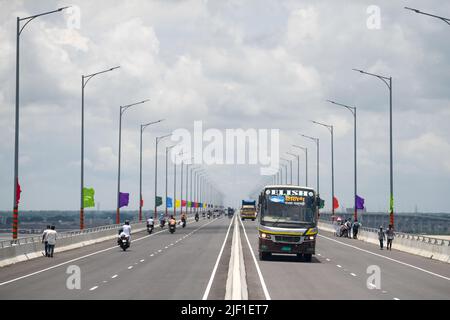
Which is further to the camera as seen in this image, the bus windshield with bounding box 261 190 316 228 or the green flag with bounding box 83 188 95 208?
the green flag with bounding box 83 188 95 208

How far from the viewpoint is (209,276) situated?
30375 millimetres

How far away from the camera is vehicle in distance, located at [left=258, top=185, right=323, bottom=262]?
3881 cm

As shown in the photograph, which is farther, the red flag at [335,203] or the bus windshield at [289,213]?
the red flag at [335,203]

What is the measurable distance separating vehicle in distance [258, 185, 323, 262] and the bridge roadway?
777mm

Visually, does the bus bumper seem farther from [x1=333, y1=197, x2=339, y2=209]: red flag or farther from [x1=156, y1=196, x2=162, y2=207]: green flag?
[x1=156, y1=196, x2=162, y2=207]: green flag

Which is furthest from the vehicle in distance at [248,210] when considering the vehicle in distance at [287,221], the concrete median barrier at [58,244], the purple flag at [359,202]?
the vehicle in distance at [287,221]

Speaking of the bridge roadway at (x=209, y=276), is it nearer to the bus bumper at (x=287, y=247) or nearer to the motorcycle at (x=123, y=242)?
the bus bumper at (x=287, y=247)

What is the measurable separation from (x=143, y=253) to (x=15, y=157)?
8592 millimetres

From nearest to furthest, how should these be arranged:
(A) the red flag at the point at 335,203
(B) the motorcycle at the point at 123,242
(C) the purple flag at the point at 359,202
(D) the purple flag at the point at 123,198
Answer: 1. (B) the motorcycle at the point at 123,242
2. (C) the purple flag at the point at 359,202
3. (D) the purple flag at the point at 123,198
4. (A) the red flag at the point at 335,203

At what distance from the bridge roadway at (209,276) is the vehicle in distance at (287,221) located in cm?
78

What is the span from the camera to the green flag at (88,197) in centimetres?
5769

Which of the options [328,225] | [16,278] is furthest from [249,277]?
[328,225]

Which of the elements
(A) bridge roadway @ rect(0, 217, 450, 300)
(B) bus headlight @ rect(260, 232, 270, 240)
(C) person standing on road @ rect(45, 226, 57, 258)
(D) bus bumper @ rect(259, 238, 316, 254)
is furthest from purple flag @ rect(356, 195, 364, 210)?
(C) person standing on road @ rect(45, 226, 57, 258)
